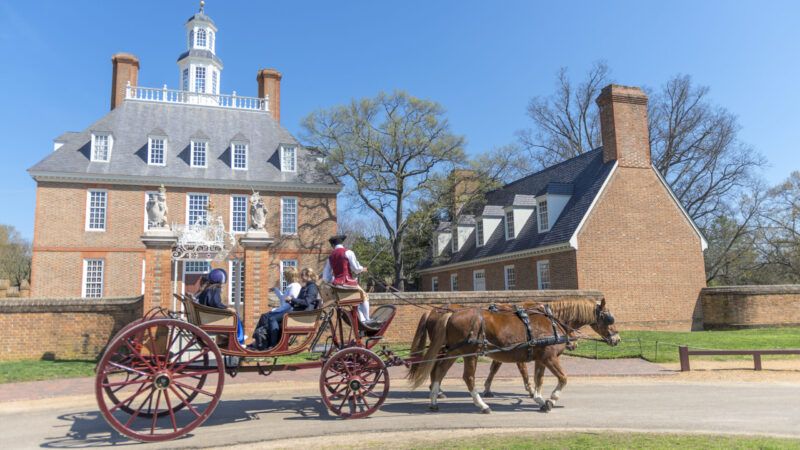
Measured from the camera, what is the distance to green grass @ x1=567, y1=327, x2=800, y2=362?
14.0m

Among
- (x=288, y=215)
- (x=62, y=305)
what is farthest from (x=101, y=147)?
(x=62, y=305)

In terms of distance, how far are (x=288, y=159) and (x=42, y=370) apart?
1781cm

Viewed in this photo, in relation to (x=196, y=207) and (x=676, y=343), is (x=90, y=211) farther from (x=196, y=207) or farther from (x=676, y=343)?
(x=676, y=343)

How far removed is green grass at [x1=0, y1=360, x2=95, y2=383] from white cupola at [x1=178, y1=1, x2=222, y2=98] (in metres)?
25.4

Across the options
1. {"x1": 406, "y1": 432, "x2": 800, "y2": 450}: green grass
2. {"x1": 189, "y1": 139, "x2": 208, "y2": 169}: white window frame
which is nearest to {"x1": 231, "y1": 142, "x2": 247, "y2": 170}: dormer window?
{"x1": 189, "y1": 139, "x2": 208, "y2": 169}: white window frame

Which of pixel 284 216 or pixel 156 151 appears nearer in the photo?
pixel 156 151

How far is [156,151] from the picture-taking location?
1053 inches

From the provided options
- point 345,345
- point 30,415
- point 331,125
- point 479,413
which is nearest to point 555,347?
point 479,413

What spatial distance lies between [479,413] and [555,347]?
1625mm

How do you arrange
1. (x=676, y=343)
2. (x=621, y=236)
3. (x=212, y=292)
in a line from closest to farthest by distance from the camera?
1. (x=212, y=292)
2. (x=676, y=343)
3. (x=621, y=236)

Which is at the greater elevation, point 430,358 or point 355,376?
point 430,358

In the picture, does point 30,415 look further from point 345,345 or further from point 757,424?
point 757,424


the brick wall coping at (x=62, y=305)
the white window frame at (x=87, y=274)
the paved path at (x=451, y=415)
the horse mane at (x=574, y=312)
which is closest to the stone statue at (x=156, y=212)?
the brick wall coping at (x=62, y=305)

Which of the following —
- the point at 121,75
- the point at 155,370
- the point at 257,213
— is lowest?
the point at 155,370
